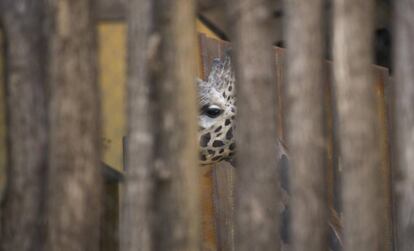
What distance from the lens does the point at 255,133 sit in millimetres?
3248

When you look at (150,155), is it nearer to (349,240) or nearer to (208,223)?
(349,240)

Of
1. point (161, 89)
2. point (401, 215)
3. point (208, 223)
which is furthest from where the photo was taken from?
point (208, 223)

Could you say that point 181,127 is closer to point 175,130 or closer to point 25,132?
point 175,130

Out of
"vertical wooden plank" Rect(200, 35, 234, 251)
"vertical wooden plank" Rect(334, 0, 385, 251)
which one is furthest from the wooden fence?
"vertical wooden plank" Rect(200, 35, 234, 251)

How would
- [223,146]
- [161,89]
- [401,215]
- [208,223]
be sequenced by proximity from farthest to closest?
1. [208,223]
2. [223,146]
3. [161,89]
4. [401,215]

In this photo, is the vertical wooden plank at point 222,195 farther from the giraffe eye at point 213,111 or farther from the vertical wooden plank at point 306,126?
the vertical wooden plank at point 306,126

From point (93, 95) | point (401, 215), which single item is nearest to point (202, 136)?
point (93, 95)

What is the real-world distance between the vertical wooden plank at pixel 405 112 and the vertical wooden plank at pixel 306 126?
0.25 meters

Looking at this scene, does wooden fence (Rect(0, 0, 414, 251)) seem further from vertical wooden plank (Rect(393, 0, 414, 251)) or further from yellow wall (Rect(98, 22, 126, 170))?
yellow wall (Rect(98, 22, 126, 170))

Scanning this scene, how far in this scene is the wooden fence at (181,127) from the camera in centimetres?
317

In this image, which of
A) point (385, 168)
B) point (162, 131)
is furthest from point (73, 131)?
point (385, 168)

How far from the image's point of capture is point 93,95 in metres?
3.46

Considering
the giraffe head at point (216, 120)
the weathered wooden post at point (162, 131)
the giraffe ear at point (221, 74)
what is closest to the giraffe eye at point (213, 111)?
the giraffe head at point (216, 120)

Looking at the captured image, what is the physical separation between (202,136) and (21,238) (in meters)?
2.35
